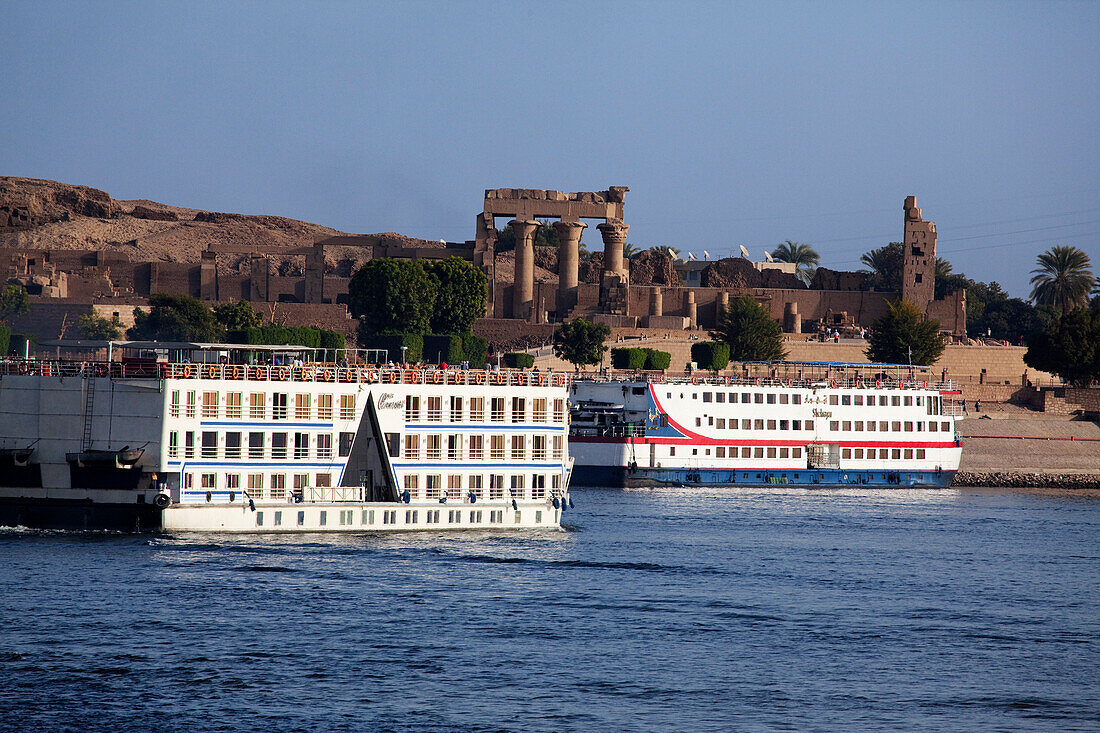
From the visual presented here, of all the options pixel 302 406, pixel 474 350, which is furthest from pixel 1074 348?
pixel 302 406

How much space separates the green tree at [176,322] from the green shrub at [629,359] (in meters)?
27.1

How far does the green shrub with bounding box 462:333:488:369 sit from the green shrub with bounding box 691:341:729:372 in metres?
14.5

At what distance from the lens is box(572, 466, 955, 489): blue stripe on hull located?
234 feet

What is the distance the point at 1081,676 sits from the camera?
107 ft

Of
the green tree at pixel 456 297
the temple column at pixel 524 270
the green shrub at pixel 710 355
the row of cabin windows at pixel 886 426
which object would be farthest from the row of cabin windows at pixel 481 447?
the temple column at pixel 524 270

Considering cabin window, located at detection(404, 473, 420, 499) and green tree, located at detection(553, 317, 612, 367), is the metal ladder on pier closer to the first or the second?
cabin window, located at detection(404, 473, 420, 499)

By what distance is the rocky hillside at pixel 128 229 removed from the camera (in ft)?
535

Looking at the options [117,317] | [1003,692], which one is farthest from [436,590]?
[117,317]

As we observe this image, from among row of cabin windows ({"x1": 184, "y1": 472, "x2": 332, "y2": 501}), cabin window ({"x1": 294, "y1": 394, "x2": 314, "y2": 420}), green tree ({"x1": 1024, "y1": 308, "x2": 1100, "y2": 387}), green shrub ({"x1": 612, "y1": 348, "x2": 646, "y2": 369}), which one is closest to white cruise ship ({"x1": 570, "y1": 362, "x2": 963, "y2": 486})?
green shrub ({"x1": 612, "y1": 348, "x2": 646, "y2": 369})

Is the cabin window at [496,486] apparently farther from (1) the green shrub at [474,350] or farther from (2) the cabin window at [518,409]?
(1) the green shrub at [474,350]

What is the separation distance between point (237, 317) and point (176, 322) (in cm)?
421

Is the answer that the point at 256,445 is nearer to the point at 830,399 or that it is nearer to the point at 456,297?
the point at 830,399

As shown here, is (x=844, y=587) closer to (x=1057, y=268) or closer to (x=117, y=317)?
(x=117, y=317)

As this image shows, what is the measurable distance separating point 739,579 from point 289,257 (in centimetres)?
11502
